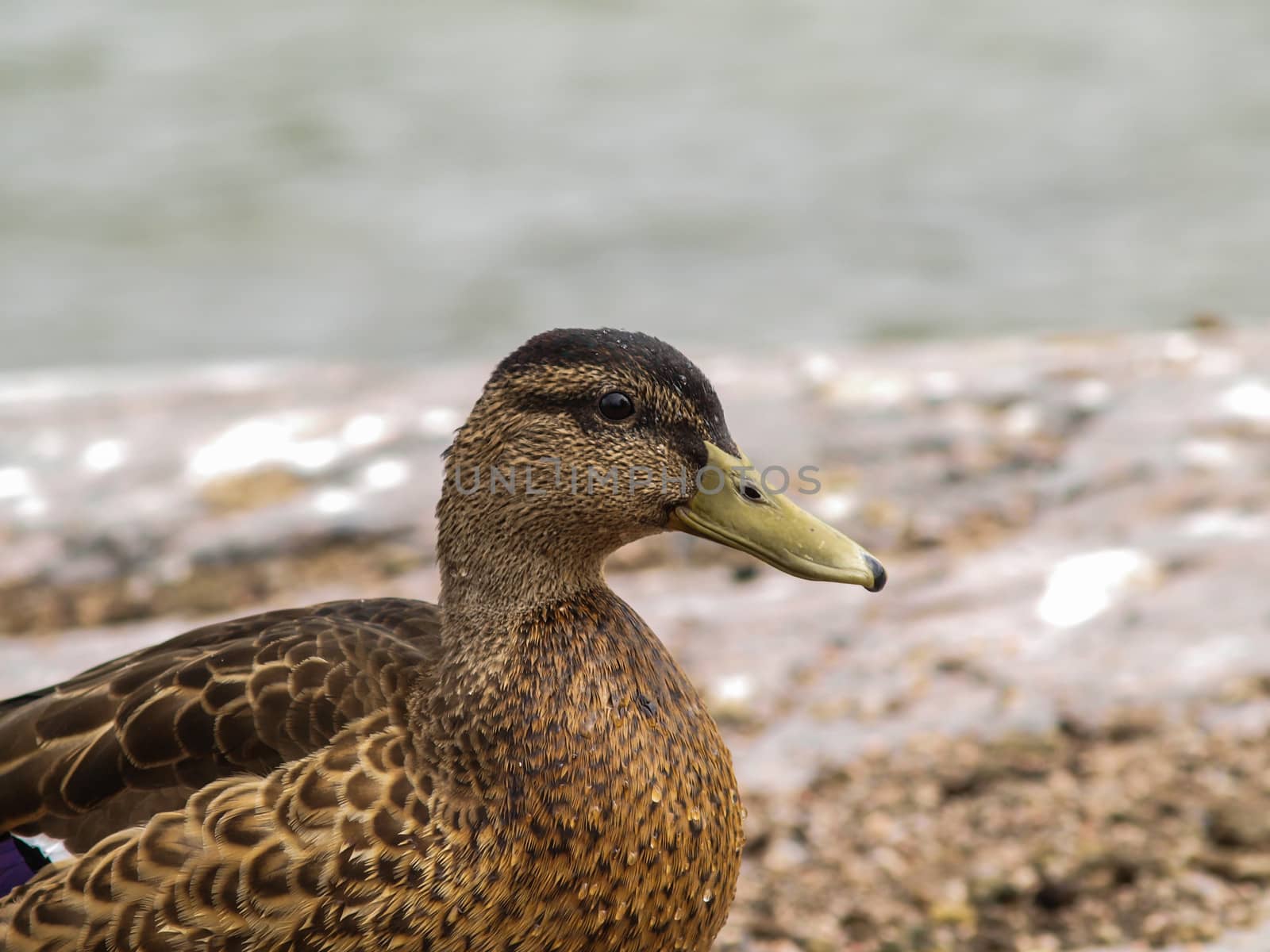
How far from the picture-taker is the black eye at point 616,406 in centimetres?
272

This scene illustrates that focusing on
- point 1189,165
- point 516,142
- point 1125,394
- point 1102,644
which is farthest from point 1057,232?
point 1102,644

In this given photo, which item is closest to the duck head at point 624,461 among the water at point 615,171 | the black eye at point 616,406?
the black eye at point 616,406

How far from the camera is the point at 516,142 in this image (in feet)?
35.7

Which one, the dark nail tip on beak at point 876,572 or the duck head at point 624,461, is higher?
the duck head at point 624,461

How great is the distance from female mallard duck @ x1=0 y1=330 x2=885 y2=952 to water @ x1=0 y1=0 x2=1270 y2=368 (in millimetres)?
6019

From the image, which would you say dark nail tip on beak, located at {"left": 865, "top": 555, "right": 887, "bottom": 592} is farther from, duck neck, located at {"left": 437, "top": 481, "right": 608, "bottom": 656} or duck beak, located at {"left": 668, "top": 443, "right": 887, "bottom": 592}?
duck neck, located at {"left": 437, "top": 481, "right": 608, "bottom": 656}

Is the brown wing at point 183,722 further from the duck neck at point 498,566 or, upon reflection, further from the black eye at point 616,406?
the black eye at point 616,406

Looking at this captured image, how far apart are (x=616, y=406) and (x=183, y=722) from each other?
93 centimetres

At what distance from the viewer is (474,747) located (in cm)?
272

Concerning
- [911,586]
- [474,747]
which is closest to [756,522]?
[474,747]

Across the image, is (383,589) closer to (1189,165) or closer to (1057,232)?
(1057,232)

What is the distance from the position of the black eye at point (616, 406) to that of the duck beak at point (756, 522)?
16cm

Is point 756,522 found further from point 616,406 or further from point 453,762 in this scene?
point 453,762

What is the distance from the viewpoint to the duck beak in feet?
8.92
